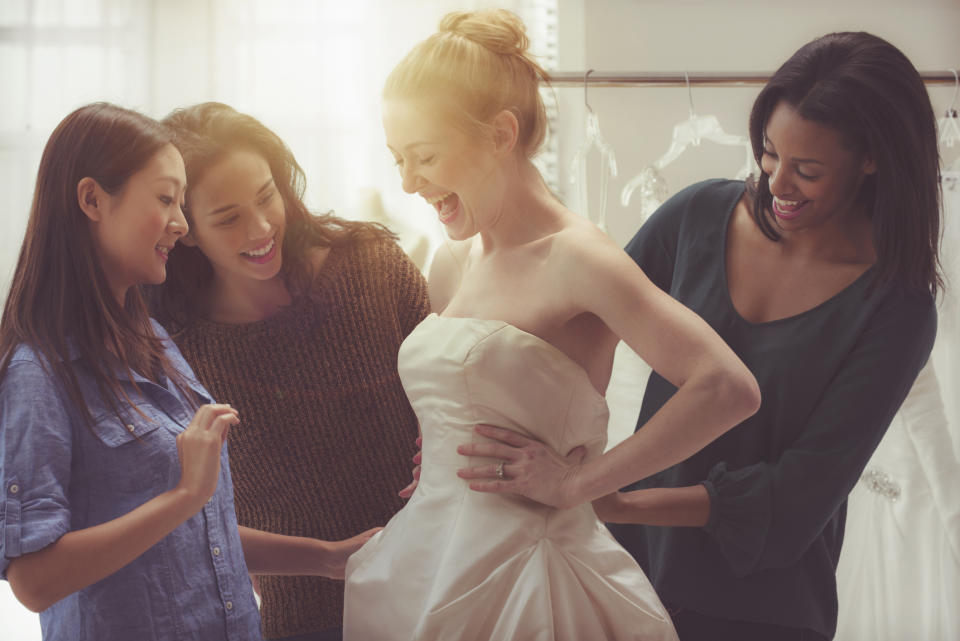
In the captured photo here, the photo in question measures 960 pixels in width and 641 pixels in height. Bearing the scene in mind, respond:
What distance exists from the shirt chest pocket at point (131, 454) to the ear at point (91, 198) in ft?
0.79

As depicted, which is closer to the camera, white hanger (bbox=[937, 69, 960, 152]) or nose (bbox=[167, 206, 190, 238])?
nose (bbox=[167, 206, 190, 238])

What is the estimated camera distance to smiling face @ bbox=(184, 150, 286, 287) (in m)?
1.30

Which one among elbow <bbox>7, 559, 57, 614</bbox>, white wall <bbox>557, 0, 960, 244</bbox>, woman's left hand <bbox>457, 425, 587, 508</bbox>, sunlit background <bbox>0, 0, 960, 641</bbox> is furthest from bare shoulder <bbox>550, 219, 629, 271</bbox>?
sunlit background <bbox>0, 0, 960, 641</bbox>

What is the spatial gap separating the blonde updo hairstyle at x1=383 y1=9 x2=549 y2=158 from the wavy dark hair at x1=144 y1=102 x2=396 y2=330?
0.29 m

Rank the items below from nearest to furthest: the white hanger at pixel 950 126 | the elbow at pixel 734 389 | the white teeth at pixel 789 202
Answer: the elbow at pixel 734 389, the white teeth at pixel 789 202, the white hanger at pixel 950 126

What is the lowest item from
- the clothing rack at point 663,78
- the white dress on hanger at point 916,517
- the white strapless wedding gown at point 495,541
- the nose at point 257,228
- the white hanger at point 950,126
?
the white dress on hanger at point 916,517

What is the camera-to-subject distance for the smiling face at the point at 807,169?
121 cm

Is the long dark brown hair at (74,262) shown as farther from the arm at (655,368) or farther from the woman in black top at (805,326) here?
the woman in black top at (805,326)

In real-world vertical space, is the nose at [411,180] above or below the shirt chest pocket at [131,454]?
above

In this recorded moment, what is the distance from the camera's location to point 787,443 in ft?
4.20

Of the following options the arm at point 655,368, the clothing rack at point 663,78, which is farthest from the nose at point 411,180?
the clothing rack at point 663,78

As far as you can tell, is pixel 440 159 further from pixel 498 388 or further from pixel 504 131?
pixel 498 388

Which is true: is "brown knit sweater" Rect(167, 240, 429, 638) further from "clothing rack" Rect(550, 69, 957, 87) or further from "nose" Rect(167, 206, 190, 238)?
"clothing rack" Rect(550, 69, 957, 87)

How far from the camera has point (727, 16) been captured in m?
3.40
